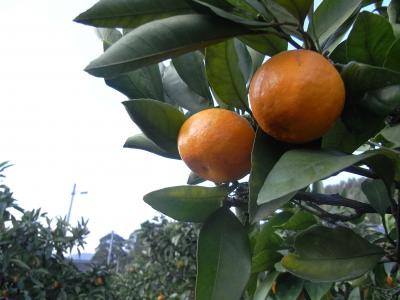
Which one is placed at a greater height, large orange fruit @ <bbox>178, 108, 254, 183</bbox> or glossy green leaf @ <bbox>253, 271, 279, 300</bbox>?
large orange fruit @ <bbox>178, 108, 254, 183</bbox>

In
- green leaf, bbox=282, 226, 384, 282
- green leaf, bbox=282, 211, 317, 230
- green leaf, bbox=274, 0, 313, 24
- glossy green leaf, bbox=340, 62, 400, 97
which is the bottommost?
green leaf, bbox=282, 226, 384, 282

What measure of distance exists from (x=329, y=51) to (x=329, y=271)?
13.0 inches

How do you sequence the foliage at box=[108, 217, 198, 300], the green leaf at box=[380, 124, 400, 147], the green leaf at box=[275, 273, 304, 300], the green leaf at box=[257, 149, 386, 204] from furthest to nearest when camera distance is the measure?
the foliage at box=[108, 217, 198, 300] → the green leaf at box=[275, 273, 304, 300] → the green leaf at box=[380, 124, 400, 147] → the green leaf at box=[257, 149, 386, 204]

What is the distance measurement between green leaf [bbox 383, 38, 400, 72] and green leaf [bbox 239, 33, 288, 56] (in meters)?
0.14

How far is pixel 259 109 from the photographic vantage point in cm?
56

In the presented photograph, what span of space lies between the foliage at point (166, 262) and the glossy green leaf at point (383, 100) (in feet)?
12.8

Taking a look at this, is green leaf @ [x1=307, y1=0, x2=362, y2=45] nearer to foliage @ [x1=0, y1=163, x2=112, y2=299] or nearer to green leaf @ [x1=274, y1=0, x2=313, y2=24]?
green leaf @ [x1=274, y1=0, x2=313, y2=24]

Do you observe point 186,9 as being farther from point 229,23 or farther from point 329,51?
point 329,51

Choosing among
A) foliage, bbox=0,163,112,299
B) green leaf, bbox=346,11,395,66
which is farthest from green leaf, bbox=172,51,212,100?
foliage, bbox=0,163,112,299

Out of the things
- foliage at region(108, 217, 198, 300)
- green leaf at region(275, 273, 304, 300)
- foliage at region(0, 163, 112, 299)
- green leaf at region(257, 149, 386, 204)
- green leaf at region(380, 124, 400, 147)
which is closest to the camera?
green leaf at region(257, 149, 386, 204)

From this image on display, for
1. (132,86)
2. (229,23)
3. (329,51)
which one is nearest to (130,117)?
(132,86)

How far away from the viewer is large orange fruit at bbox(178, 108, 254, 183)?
616 mm

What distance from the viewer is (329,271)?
663 millimetres

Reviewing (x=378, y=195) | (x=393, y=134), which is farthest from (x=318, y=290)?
(x=393, y=134)
